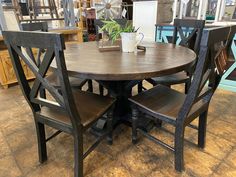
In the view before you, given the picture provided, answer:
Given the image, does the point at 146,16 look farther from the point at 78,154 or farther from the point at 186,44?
the point at 78,154

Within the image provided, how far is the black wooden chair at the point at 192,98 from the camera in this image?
3.35 feet

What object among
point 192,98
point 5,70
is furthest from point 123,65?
point 5,70

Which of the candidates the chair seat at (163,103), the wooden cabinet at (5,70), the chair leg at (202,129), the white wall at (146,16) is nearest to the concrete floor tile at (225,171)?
the chair leg at (202,129)

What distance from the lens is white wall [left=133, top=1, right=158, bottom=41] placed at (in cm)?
320

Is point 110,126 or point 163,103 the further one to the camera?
point 110,126

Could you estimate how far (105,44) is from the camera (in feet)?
6.14

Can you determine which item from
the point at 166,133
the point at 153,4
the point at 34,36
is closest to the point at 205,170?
the point at 166,133

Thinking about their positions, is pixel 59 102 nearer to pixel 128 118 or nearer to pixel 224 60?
pixel 128 118

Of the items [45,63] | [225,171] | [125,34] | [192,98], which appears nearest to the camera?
[45,63]

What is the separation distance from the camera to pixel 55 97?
3.54ft

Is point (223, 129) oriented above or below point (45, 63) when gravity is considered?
below

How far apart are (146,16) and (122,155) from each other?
264 cm

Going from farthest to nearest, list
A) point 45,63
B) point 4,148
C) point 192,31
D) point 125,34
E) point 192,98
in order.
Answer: point 192,31
point 4,148
point 125,34
point 192,98
point 45,63

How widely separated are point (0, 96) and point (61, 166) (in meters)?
1.84
